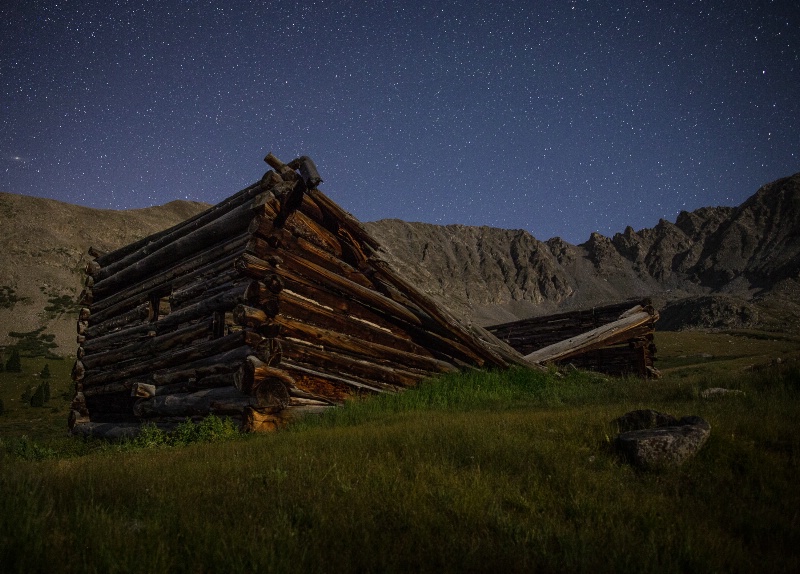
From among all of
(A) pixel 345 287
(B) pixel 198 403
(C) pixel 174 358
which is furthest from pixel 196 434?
(A) pixel 345 287

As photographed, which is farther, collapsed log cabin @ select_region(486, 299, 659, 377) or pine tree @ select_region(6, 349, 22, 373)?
pine tree @ select_region(6, 349, 22, 373)

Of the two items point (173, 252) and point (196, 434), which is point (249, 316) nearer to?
point (196, 434)

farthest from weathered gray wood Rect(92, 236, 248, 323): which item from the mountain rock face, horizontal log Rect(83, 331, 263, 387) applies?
the mountain rock face

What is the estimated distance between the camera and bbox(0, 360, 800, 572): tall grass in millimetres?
2207

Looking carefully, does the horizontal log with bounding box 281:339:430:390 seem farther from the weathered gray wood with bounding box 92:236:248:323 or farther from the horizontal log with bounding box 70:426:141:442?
the horizontal log with bounding box 70:426:141:442

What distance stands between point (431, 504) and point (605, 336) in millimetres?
11638

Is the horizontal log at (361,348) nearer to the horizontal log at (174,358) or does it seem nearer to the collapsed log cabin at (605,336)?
the horizontal log at (174,358)

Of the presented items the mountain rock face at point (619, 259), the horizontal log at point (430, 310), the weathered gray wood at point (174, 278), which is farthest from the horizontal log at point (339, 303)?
the mountain rock face at point (619, 259)

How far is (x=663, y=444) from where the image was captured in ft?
12.0

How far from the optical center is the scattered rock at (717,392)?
6.17 m

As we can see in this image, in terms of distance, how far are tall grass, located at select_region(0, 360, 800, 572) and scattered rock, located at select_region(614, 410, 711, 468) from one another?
0.09 meters

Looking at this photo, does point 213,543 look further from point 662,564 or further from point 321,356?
point 321,356

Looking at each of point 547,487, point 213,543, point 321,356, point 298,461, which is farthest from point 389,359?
point 213,543

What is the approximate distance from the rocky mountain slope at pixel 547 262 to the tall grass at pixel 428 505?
4462cm
